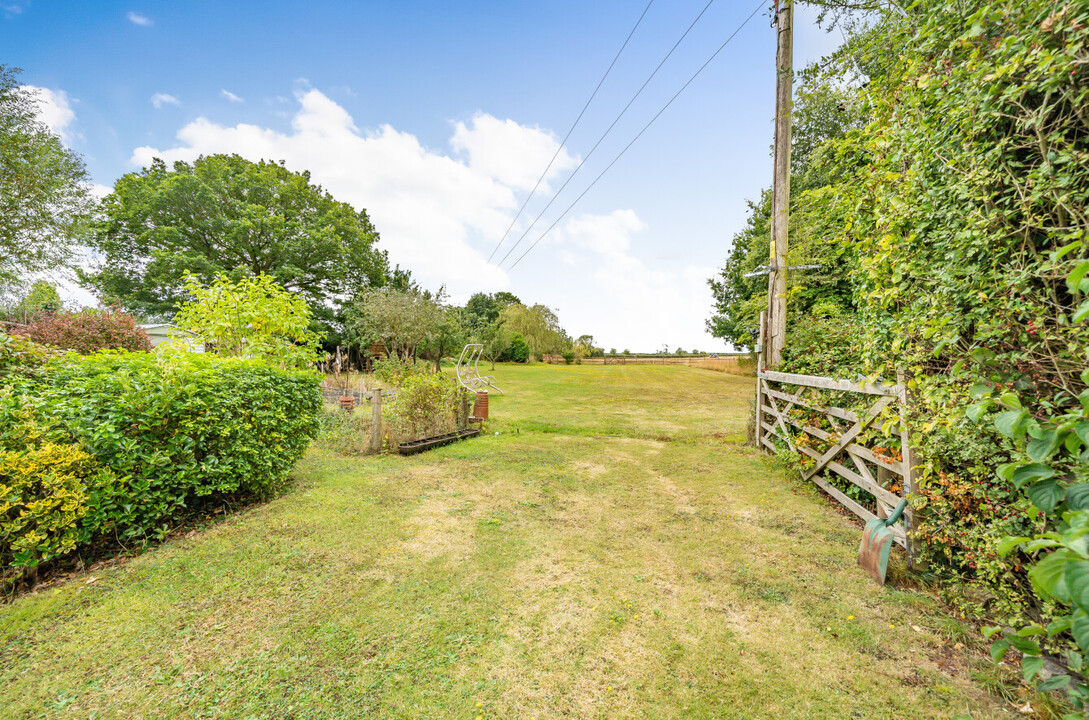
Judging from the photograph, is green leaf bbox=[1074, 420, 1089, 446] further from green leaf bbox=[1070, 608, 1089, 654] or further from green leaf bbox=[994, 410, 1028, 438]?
green leaf bbox=[1070, 608, 1089, 654]

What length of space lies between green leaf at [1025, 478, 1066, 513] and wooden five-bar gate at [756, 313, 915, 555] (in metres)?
1.49

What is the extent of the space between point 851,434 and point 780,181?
4.32 meters

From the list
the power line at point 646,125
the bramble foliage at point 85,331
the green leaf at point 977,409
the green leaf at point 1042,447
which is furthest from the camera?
the bramble foliage at point 85,331

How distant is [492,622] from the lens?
7.55 feet

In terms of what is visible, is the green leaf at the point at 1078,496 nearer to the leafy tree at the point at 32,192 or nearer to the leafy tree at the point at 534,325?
the leafy tree at the point at 32,192

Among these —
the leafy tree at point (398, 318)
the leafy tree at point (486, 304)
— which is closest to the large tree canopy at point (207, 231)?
the leafy tree at point (398, 318)

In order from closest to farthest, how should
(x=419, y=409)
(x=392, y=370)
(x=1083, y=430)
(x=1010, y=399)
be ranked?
(x=1083, y=430), (x=1010, y=399), (x=419, y=409), (x=392, y=370)

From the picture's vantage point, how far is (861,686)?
Answer: 6.07 feet

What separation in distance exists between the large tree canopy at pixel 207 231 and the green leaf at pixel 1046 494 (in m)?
23.5

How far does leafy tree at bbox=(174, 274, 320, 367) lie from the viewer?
549cm

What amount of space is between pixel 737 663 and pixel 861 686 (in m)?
0.55

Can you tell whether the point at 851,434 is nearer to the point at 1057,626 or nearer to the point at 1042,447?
the point at 1042,447

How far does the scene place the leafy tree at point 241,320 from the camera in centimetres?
549

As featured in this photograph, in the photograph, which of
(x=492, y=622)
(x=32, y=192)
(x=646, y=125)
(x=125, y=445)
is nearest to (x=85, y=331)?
(x=32, y=192)
